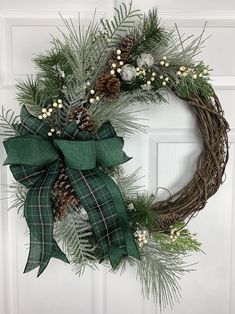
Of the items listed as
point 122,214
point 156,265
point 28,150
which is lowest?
point 156,265

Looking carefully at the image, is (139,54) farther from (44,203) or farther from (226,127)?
(44,203)

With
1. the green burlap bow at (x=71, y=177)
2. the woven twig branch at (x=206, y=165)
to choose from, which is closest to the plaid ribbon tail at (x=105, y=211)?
the green burlap bow at (x=71, y=177)

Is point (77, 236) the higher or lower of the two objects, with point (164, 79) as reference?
lower

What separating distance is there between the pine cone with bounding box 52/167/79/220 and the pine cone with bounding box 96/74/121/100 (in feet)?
0.61

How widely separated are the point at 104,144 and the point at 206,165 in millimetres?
270

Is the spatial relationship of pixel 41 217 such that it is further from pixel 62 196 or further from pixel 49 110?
pixel 49 110

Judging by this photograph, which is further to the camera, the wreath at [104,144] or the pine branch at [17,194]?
the pine branch at [17,194]

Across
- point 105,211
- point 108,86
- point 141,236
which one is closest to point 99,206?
point 105,211

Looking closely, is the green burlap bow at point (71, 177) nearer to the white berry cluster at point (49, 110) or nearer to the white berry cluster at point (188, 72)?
the white berry cluster at point (49, 110)

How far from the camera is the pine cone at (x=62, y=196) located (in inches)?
30.8

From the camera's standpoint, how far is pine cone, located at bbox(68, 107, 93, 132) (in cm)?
78

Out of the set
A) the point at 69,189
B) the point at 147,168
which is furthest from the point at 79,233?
the point at 147,168

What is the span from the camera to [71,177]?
2.53ft

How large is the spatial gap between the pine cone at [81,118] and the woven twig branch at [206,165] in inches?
9.5
